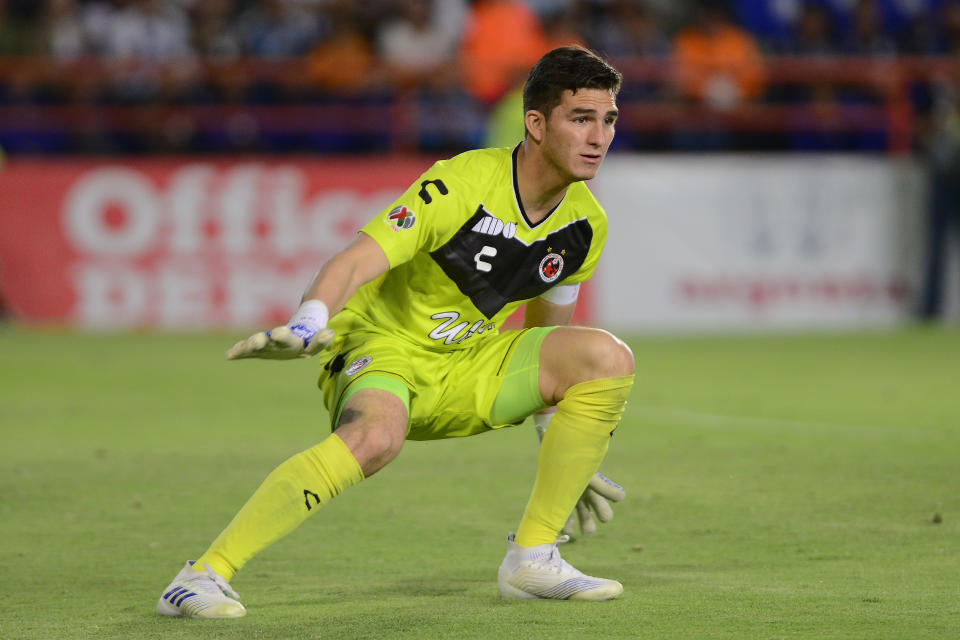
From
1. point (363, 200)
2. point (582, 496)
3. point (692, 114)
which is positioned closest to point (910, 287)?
point (692, 114)

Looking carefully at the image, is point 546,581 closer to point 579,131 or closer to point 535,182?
point 535,182

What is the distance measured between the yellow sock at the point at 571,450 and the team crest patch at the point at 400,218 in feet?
2.64

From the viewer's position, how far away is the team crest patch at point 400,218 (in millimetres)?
4969

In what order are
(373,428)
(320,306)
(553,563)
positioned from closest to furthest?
1. (320,306)
2. (373,428)
3. (553,563)

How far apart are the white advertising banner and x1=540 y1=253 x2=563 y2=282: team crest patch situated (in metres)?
Answer: 10.9

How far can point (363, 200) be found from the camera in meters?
16.2

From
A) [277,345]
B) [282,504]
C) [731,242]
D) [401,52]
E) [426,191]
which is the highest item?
[401,52]

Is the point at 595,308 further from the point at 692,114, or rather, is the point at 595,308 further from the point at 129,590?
the point at 129,590

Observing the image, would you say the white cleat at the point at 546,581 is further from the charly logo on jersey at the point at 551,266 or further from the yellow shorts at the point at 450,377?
the charly logo on jersey at the point at 551,266

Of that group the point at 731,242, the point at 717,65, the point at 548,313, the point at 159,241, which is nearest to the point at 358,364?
the point at 548,313

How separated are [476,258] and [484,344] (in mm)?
351

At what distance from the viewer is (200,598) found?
184 inches

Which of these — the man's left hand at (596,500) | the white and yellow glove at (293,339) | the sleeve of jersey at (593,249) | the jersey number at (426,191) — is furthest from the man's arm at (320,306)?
the man's left hand at (596,500)

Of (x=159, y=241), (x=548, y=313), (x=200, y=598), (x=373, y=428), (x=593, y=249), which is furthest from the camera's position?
(x=159, y=241)
